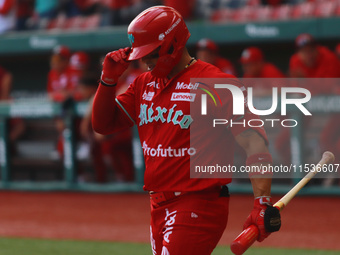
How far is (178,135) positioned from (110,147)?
629cm

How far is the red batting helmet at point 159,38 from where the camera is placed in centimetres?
326

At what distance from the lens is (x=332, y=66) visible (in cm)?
862

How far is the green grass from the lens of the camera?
242 inches

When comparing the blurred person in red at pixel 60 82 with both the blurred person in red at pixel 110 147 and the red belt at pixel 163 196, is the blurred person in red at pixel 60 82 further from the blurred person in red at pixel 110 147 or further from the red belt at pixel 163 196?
the red belt at pixel 163 196

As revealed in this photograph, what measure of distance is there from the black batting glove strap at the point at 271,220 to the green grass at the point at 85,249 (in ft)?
10.4

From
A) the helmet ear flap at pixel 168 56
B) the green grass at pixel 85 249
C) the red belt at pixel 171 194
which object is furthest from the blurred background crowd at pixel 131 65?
the helmet ear flap at pixel 168 56

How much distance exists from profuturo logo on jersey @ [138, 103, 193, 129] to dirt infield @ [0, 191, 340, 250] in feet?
11.2

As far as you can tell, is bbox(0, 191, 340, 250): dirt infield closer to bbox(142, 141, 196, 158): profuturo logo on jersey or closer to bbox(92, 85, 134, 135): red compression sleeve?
bbox(92, 85, 134, 135): red compression sleeve

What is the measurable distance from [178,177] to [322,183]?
18.6 feet

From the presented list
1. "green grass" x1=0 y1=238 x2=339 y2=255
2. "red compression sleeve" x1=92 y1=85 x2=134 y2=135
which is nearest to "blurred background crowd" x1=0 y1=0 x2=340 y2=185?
"green grass" x1=0 y1=238 x2=339 y2=255

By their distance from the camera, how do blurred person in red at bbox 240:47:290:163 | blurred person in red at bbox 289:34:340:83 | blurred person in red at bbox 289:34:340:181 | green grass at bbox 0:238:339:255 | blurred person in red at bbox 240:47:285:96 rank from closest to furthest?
1. green grass at bbox 0:238:339:255
2. blurred person in red at bbox 289:34:340:181
3. blurred person in red at bbox 289:34:340:83
4. blurred person in red at bbox 240:47:290:163
5. blurred person in red at bbox 240:47:285:96

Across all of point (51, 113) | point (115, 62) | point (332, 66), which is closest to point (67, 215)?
point (51, 113)

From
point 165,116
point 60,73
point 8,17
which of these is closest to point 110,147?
point 60,73

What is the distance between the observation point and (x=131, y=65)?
34.2ft
